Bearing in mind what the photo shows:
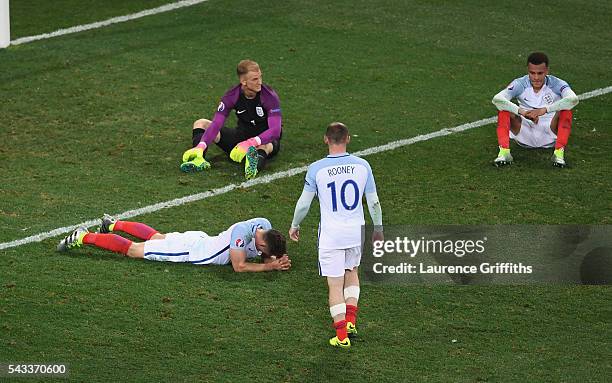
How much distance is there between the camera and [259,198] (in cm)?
1259

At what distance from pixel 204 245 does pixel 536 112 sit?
3.98 m

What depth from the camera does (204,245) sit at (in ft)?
36.2

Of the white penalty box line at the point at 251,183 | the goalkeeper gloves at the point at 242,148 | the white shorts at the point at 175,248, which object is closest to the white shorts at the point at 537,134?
the white penalty box line at the point at 251,183

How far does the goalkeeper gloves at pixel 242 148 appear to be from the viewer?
13.3 m

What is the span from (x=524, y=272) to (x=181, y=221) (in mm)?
3231

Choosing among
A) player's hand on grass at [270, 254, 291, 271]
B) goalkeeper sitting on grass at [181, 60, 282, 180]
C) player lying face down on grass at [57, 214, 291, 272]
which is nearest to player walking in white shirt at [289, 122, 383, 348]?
player lying face down on grass at [57, 214, 291, 272]

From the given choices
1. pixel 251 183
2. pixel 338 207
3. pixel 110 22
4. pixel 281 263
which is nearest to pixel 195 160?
pixel 251 183

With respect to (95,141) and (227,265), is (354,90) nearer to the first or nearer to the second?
(95,141)

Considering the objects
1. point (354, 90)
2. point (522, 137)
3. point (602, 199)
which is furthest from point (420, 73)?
point (602, 199)

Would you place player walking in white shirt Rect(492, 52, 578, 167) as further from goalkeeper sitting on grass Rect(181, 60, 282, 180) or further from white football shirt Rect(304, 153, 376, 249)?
white football shirt Rect(304, 153, 376, 249)

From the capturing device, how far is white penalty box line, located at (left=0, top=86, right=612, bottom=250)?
38.2 feet

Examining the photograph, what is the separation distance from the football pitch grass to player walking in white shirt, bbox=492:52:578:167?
181 mm

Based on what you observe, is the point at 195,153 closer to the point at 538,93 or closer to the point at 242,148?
the point at 242,148

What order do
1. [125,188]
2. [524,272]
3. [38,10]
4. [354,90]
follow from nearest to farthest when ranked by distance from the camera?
1. [524,272]
2. [125,188]
3. [354,90]
4. [38,10]
